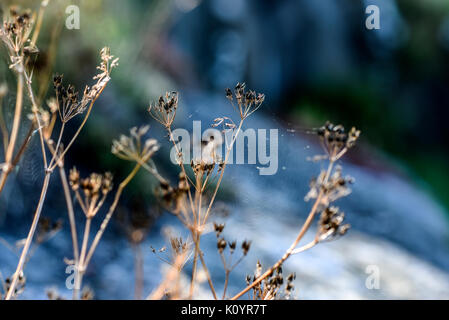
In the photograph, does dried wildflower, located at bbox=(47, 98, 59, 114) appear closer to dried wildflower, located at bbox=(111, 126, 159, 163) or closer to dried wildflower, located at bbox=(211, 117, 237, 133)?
dried wildflower, located at bbox=(111, 126, 159, 163)

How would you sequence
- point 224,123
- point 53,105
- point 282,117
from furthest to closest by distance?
point 282,117, point 224,123, point 53,105

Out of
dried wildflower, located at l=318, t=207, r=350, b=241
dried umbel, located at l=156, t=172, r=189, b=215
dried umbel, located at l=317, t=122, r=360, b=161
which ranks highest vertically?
dried umbel, located at l=317, t=122, r=360, b=161

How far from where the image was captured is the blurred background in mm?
1907

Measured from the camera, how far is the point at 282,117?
17.9 feet

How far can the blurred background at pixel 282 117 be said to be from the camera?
1.91m

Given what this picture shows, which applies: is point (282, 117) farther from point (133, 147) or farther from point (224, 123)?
point (133, 147)

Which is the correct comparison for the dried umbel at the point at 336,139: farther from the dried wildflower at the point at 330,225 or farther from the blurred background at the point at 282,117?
the blurred background at the point at 282,117

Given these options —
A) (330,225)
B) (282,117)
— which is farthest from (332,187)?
(282,117)

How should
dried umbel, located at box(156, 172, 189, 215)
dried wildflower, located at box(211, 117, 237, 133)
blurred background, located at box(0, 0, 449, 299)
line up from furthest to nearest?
blurred background, located at box(0, 0, 449, 299), dried wildflower, located at box(211, 117, 237, 133), dried umbel, located at box(156, 172, 189, 215)

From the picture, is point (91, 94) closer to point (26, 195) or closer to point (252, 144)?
point (252, 144)

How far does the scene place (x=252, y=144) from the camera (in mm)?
1209

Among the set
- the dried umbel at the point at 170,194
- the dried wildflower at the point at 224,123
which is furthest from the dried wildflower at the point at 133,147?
the dried wildflower at the point at 224,123

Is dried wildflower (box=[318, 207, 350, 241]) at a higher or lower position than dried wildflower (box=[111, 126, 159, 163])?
lower

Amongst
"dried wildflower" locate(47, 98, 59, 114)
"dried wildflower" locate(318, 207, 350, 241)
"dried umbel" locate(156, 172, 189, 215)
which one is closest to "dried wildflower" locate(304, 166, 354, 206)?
"dried wildflower" locate(318, 207, 350, 241)
